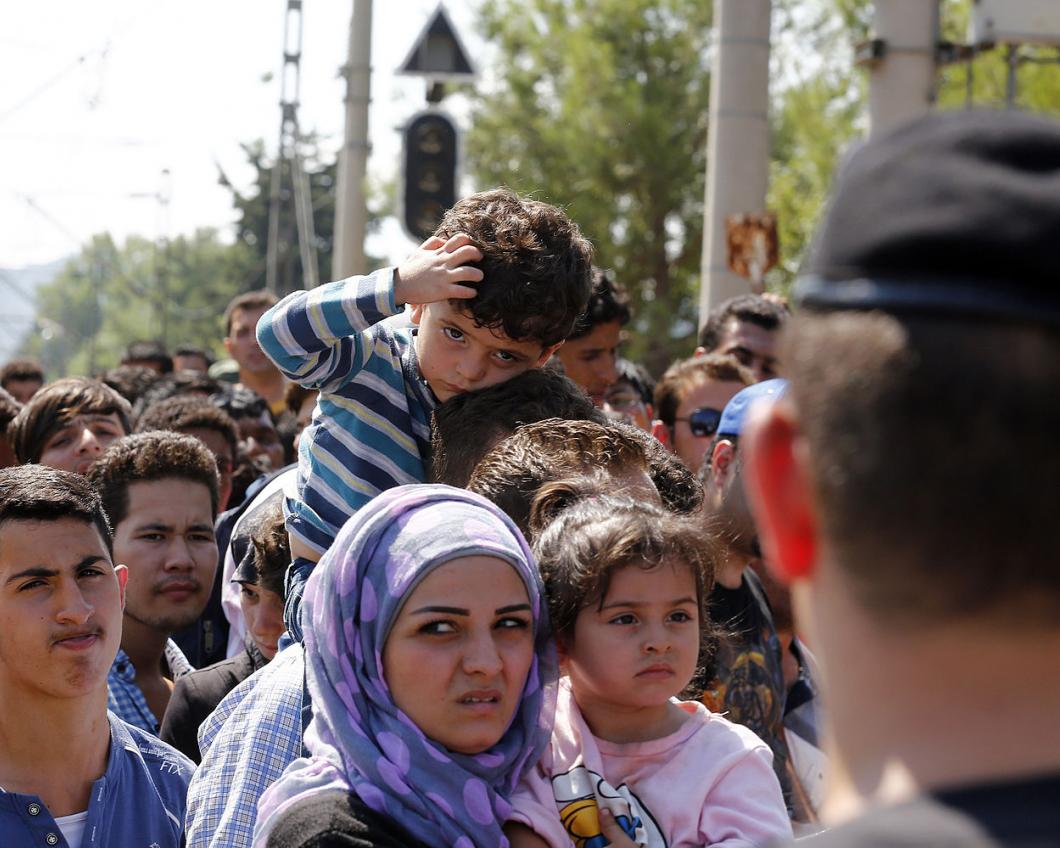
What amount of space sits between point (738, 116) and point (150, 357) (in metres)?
6.26

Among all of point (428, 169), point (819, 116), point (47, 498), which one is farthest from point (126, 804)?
point (819, 116)

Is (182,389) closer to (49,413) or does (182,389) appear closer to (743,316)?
(49,413)

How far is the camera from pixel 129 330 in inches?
4424

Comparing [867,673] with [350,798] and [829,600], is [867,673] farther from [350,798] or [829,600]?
[350,798]

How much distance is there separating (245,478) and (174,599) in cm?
232

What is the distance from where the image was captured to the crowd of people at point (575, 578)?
3.82 ft

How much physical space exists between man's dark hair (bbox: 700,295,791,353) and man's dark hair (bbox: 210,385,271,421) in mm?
2493

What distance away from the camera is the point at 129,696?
180 inches

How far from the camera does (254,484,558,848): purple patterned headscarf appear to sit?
2254 mm

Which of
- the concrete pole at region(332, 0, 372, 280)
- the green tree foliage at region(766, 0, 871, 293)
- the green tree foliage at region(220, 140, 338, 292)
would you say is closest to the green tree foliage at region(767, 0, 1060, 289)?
the green tree foliage at region(766, 0, 871, 293)

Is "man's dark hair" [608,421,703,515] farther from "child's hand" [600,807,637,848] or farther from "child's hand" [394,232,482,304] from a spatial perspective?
"child's hand" [600,807,637,848]

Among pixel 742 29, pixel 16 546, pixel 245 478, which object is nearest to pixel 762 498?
pixel 16 546

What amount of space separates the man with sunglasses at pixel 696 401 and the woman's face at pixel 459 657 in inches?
140

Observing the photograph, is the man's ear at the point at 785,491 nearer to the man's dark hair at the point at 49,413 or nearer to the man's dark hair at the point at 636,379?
the man's dark hair at the point at 49,413
